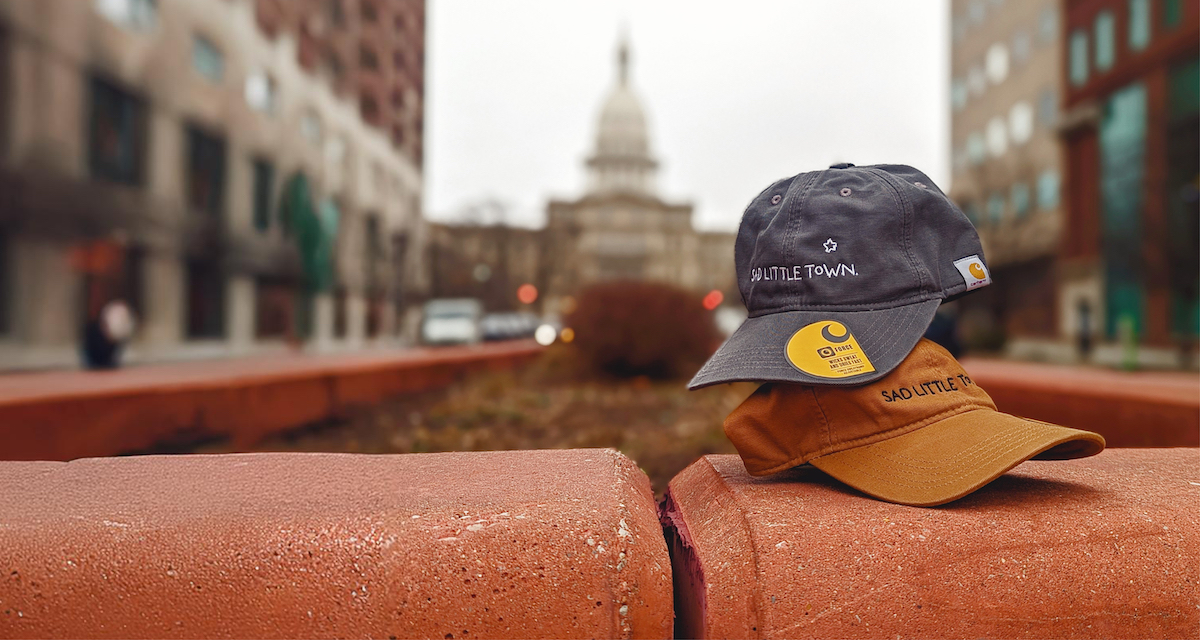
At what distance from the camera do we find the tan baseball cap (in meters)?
1.26

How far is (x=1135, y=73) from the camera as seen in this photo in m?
22.6

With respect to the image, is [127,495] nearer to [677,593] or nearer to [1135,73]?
[677,593]

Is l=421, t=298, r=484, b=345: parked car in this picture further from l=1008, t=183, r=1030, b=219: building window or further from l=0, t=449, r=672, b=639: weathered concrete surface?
l=0, t=449, r=672, b=639: weathered concrete surface

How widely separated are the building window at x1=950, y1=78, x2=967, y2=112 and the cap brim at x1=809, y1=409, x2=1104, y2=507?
130ft

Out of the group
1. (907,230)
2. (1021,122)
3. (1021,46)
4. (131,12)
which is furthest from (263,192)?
(1021,46)

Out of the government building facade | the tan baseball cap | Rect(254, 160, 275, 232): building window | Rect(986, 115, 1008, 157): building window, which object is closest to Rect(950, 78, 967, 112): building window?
Rect(986, 115, 1008, 157): building window

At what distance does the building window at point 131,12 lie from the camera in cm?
1620

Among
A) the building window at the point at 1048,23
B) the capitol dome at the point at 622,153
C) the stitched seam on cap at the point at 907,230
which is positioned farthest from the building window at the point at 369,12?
the capitol dome at the point at 622,153

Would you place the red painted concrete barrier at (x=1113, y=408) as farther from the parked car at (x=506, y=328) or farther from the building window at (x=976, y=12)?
the building window at (x=976, y=12)

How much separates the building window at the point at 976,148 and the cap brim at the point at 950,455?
37180 millimetres

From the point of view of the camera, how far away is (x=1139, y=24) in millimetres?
22422

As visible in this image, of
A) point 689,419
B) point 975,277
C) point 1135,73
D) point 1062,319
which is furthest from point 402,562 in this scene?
point 1062,319

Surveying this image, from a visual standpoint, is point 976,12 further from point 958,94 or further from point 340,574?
point 340,574

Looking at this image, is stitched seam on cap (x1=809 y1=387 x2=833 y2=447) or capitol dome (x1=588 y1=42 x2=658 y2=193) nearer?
stitched seam on cap (x1=809 y1=387 x2=833 y2=447)
